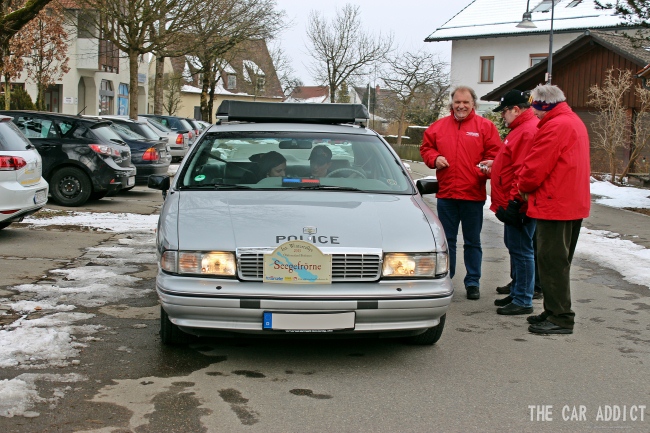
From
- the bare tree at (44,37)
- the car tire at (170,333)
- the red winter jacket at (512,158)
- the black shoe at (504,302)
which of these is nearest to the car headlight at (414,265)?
the car tire at (170,333)

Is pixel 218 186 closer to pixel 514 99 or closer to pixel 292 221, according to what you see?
pixel 292 221

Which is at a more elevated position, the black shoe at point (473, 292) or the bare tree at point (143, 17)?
the bare tree at point (143, 17)

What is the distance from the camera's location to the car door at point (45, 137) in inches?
537

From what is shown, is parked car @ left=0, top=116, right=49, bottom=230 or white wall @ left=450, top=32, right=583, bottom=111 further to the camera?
white wall @ left=450, top=32, right=583, bottom=111

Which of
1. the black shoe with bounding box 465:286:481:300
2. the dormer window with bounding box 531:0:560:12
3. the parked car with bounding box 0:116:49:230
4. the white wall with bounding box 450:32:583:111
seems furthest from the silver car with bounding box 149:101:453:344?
the dormer window with bounding box 531:0:560:12

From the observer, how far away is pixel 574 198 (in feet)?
19.7

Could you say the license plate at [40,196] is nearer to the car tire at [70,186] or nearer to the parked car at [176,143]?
the car tire at [70,186]

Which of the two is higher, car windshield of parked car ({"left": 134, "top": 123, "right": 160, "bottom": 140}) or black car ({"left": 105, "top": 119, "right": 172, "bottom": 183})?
car windshield of parked car ({"left": 134, "top": 123, "right": 160, "bottom": 140})

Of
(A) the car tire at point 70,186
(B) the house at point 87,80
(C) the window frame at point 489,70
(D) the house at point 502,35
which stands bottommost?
(A) the car tire at point 70,186

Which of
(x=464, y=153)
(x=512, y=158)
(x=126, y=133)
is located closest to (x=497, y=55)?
(x=126, y=133)

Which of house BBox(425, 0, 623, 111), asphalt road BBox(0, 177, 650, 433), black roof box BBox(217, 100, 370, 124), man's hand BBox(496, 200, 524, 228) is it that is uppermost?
house BBox(425, 0, 623, 111)

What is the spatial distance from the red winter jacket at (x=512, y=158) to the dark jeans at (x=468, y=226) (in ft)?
0.84

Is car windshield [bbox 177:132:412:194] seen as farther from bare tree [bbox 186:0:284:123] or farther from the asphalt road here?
bare tree [bbox 186:0:284:123]

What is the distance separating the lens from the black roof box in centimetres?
750
